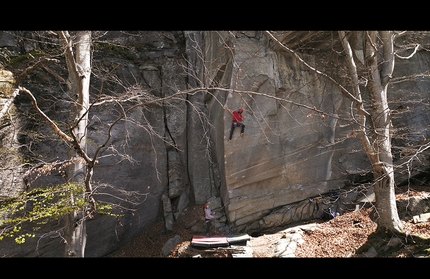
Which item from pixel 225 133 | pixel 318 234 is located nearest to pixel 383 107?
pixel 318 234

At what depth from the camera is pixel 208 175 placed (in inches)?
555

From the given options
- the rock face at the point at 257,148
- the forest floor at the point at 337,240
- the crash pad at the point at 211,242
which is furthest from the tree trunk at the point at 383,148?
the crash pad at the point at 211,242

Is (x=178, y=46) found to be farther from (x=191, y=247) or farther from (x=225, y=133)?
(x=191, y=247)

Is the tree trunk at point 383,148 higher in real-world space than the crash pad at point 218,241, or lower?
higher

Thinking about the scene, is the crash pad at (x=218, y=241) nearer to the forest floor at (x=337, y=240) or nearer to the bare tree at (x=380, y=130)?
the forest floor at (x=337, y=240)

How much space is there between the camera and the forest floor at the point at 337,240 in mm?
7102

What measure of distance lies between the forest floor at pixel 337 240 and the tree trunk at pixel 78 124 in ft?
13.4

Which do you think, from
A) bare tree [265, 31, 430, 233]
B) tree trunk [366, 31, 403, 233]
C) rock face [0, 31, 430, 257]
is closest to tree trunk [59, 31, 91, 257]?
rock face [0, 31, 430, 257]

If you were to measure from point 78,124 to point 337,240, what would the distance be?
7.87m

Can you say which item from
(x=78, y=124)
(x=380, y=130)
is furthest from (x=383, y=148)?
(x=78, y=124)

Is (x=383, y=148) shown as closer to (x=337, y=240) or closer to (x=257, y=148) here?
(x=337, y=240)

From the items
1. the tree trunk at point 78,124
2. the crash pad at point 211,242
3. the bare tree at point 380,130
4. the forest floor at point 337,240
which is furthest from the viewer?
the crash pad at point 211,242

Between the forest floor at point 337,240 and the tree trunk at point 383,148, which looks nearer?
the forest floor at point 337,240
